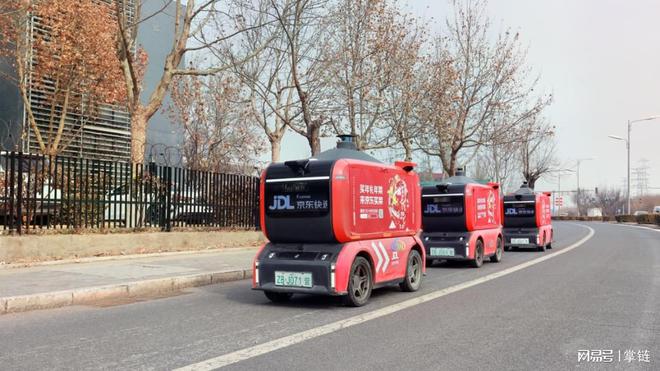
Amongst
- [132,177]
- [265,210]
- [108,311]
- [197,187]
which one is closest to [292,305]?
[265,210]

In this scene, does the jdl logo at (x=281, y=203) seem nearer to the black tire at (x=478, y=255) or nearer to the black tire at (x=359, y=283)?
the black tire at (x=359, y=283)

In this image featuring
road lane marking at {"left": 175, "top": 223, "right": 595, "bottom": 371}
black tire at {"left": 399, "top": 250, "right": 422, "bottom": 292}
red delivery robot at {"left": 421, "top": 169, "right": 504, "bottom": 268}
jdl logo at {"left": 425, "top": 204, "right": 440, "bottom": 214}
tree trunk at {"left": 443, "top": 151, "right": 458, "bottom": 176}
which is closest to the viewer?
road lane marking at {"left": 175, "top": 223, "right": 595, "bottom": 371}

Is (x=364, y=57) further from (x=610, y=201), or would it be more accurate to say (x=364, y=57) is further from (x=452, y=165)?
(x=610, y=201)

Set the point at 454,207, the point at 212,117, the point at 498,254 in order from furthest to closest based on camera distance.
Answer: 1. the point at 212,117
2. the point at 498,254
3. the point at 454,207

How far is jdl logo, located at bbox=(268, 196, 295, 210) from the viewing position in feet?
27.3

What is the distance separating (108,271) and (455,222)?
26.6 feet

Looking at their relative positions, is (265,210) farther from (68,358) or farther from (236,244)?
(236,244)

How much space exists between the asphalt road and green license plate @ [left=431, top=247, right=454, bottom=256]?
11.6ft

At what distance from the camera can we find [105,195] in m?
13.0

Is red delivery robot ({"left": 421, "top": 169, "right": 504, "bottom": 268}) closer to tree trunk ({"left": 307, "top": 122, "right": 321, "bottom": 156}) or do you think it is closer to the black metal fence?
tree trunk ({"left": 307, "top": 122, "right": 321, "bottom": 156})

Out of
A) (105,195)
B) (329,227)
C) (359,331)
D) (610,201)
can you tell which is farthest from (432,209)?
(610,201)

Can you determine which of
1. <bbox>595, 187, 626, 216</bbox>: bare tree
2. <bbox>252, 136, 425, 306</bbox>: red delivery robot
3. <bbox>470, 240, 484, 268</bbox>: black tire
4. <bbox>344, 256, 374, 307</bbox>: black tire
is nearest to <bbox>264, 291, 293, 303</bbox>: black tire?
<bbox>252, 136, 425, 306</bbox>: red delivery robot

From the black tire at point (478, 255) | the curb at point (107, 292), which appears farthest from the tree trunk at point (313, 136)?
the curb at point (107, 292)

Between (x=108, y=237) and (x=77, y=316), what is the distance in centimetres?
539
